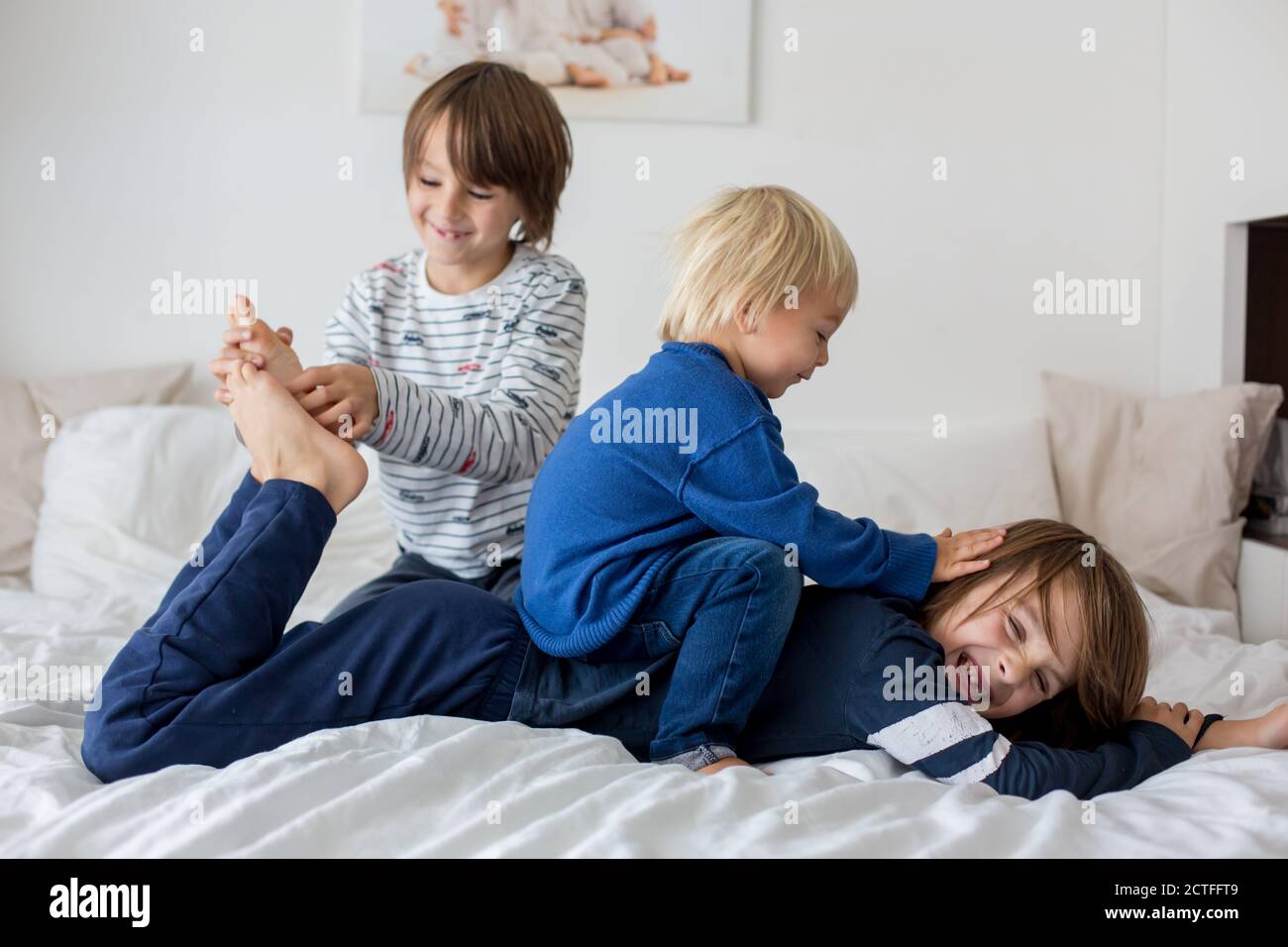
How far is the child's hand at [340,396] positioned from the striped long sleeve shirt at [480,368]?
Result: 6.1 inches

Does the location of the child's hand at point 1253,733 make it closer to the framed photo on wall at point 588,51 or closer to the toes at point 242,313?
the toes at point 242,313

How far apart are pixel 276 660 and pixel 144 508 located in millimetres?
1132

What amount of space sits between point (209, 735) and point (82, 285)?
5.47 feet

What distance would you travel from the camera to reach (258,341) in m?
1.32

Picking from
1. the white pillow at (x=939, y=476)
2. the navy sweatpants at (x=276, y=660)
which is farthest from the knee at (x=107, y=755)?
the white pillow at (x=939, y=476)

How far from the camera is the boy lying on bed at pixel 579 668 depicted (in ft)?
3.54

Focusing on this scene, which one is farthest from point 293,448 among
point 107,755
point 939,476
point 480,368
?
point 939,476

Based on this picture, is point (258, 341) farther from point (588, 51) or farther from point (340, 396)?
point (588, 51)

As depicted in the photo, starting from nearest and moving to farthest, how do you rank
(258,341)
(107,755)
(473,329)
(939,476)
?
1. (107,755)
2. (258,341)
3. (473,329)
4. (939,476)

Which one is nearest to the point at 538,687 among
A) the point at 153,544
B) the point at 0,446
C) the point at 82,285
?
the point at 153,544
